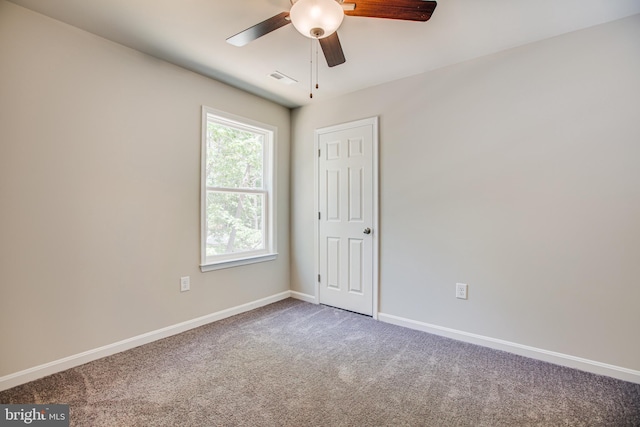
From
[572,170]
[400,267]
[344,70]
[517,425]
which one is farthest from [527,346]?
[344,70]

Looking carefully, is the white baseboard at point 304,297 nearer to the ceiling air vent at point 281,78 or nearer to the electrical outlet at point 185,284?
the electrical outlet at point 185,284

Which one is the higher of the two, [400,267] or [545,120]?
[545,120]

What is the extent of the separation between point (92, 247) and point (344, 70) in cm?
260

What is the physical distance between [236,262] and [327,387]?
5.75ft

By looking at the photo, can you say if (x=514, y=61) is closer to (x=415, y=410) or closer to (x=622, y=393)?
(x=622, y=393)

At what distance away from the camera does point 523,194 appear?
243cm

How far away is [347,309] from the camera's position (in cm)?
346

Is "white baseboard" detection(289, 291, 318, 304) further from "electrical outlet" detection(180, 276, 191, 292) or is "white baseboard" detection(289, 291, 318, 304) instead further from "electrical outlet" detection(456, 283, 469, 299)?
"electrical outlet" detection(456, 283, 469, 299)

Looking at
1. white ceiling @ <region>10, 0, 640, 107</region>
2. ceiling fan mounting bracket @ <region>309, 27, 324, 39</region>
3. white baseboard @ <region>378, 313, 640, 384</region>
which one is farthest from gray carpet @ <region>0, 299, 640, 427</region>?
white ceiling @ <region>10, 0, 640, 107</region>

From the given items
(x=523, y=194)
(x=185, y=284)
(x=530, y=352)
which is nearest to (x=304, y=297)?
(x=185, y=284)

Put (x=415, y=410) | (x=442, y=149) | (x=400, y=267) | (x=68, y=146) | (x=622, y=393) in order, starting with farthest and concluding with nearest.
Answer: (x=400, y=267) < (x=442, y=149) < (x=68, y=146) < (x=622, y=393) < (x=415, y=410)

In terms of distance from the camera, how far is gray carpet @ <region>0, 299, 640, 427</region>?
5.59 feet

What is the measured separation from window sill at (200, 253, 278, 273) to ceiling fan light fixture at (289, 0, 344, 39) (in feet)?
7.72

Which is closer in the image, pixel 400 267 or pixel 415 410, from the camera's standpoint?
pixel 415 410
